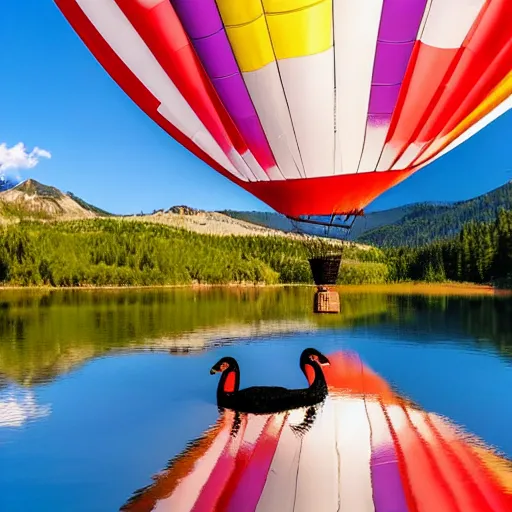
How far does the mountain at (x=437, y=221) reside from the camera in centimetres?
12091

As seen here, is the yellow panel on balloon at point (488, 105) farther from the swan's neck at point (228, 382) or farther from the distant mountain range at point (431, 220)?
the distant mountain range at point (431, 220)

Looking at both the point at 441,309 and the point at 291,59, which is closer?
the point at 291,59

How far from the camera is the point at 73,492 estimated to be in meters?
4.95

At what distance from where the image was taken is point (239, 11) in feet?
15.7

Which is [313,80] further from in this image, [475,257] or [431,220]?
[431,220]

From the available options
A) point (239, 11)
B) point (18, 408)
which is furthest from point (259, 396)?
point (239, 11)

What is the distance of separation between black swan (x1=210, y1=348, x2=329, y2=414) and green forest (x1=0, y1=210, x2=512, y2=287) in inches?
1665

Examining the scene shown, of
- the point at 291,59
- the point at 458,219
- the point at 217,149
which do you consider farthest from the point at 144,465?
the point at 458,219

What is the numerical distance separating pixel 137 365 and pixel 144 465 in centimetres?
575

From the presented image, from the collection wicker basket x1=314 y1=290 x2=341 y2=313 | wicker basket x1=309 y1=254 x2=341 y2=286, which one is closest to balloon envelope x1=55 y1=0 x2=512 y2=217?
wicker basket x1=309 y1=254 x2=341 y2=286

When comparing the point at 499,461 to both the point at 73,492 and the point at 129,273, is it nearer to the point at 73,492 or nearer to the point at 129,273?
the point at 73,492

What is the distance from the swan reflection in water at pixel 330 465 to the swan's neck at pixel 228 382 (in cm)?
1

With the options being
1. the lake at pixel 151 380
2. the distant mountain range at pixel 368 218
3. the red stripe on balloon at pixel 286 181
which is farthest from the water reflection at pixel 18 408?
the distant mountain range at pixel 368 218

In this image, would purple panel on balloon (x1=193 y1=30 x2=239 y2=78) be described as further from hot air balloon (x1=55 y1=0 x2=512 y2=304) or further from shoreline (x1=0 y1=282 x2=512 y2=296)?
shoreline (x1=0 y1=282 x2=512 y2=296)
